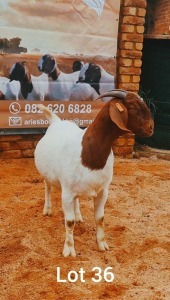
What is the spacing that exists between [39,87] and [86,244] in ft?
10.4

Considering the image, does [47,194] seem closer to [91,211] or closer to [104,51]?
[91,211]

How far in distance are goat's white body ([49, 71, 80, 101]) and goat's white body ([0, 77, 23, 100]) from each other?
522 mm

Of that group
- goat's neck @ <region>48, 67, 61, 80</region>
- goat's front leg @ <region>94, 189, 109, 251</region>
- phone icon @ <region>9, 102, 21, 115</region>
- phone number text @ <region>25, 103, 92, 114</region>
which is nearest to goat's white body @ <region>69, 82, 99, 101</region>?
phone number text @ <region>25, 103, 92, 114</region>

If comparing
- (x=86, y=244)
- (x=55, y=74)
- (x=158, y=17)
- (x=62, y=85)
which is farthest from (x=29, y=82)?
(x=158, y=17)

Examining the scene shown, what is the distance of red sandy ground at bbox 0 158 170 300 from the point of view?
9.34 feet

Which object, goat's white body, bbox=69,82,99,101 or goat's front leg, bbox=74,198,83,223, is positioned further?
goat's white body, bbox=69,82,99,101

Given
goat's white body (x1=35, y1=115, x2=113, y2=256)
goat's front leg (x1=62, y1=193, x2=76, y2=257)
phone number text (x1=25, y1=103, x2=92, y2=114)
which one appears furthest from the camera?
phone number text (x1=25, y1=103, x2=92, y2=114)

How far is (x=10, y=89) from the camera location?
591 centimetres

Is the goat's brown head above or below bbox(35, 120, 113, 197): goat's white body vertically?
above

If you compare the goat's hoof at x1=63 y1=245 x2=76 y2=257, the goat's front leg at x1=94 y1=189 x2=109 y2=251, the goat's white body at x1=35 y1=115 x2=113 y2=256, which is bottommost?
the goat's hoof at x1=63 y1=245 x2=76 y2=257

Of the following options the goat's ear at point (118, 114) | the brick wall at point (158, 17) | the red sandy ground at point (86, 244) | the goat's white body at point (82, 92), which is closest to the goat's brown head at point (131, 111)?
the goat's ear at point (118, 114)

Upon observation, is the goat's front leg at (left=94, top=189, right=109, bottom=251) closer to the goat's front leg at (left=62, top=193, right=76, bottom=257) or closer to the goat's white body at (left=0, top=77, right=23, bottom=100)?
the goat's front leg at (left=62, top=193, right=76, bottom=257)

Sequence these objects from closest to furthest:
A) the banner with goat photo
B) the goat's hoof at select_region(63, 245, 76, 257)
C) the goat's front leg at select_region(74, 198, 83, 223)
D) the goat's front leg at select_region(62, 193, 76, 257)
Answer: the goat's front leg at select_region(62, 193, 76, 257), the goat's hoof at select_region(63, 245, 76, 257), the goat's front leg at select_region(74, 198, 83, 223), the banner with goat photo

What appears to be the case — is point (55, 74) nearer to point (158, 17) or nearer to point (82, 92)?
point (82, 92)
